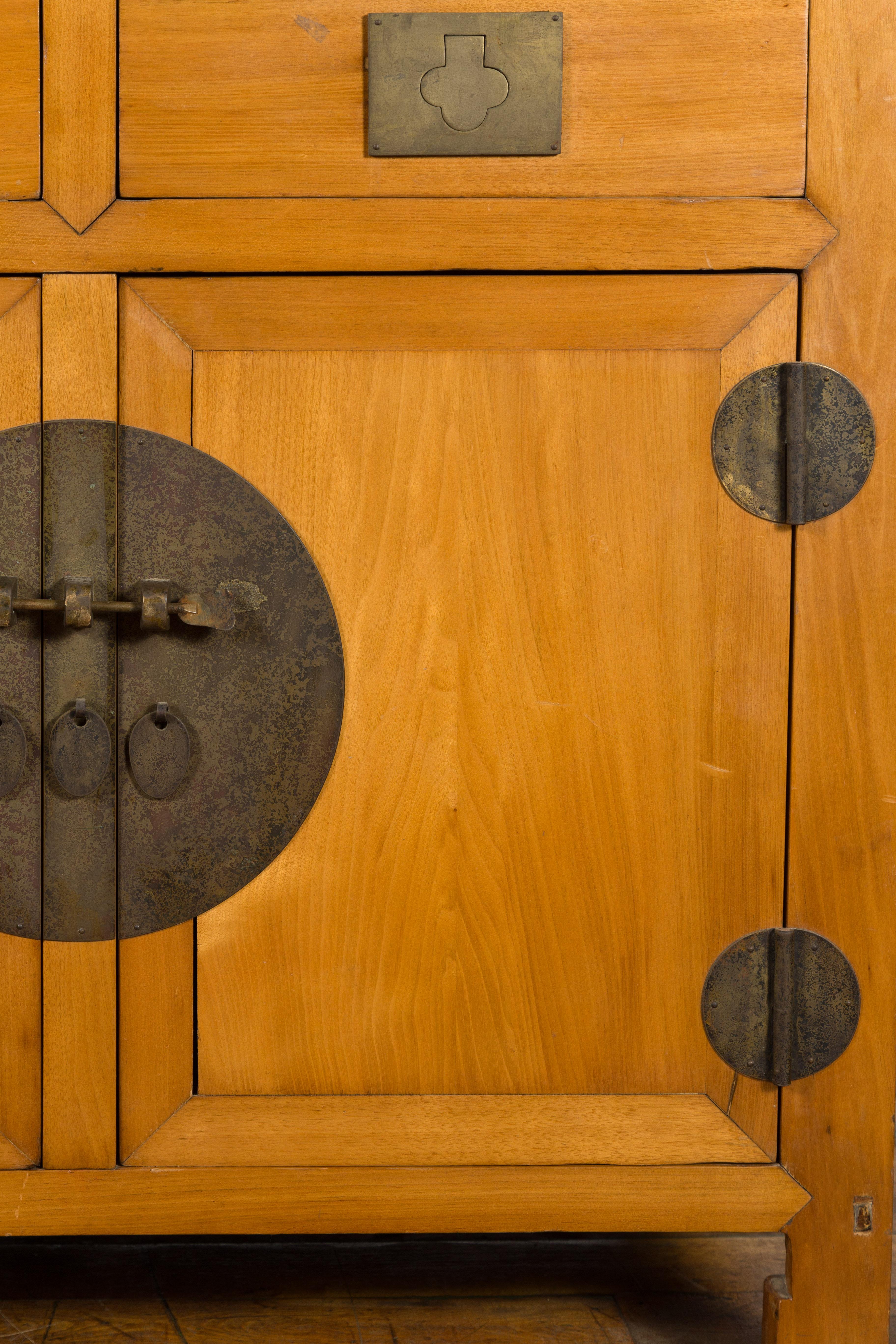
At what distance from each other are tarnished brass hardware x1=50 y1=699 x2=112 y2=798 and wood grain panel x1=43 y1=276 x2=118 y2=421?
0.26 meters

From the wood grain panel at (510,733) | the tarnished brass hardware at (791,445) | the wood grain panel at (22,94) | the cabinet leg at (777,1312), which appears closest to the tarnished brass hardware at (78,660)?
the wood grain panel at (510,733)

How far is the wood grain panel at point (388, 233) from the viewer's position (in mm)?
Result: 850

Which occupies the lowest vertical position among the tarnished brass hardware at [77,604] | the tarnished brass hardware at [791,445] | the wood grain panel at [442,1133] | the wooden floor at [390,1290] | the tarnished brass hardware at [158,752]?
the wooden floor at [390,1290]

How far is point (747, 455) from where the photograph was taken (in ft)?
2.86

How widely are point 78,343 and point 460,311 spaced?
1.08 ft

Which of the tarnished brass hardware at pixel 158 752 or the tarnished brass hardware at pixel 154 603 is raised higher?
the tarnished brass hardware at pixel 154 603

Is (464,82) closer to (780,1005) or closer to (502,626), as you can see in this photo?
(502,626)

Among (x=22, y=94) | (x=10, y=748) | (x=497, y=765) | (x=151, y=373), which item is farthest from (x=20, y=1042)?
(x=22, y=94)

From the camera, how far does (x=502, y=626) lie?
88 cm

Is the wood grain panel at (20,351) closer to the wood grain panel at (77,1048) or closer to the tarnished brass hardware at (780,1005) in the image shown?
the wood grain panel at (77,1048)

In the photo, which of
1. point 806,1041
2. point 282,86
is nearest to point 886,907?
point 806,1041

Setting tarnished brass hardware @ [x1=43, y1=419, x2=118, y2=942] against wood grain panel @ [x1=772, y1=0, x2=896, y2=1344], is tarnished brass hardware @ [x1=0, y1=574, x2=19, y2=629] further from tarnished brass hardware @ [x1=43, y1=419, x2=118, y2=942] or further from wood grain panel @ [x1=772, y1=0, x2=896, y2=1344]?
wood grain panel @ [x1=772, y1=0, x2=896, y2=1344]

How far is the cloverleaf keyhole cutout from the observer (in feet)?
2.76

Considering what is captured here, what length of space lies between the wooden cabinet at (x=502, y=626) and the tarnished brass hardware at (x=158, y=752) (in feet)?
0.31
